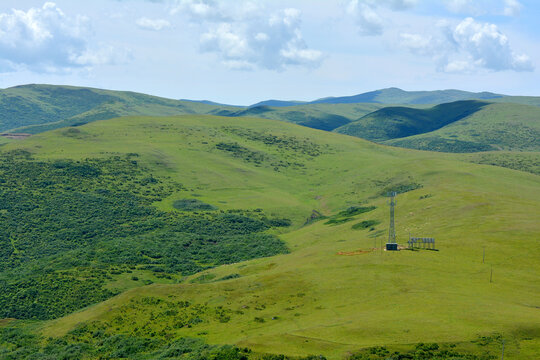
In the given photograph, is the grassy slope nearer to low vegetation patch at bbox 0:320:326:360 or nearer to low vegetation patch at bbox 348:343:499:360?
low vegetation patch at bbox 348:343:499:360

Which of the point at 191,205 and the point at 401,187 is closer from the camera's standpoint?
the point at 191,205

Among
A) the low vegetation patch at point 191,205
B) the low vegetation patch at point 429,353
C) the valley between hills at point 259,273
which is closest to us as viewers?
the low vegetation patch at point 429,353

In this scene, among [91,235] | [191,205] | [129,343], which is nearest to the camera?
[129,343]

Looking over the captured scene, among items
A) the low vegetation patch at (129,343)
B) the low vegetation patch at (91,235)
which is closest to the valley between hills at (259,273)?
the low vegetation patch at (129,343)

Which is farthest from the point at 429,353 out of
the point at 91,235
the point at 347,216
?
the point at 91,235

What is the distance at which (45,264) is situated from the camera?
115 metres

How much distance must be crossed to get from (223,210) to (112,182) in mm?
45115

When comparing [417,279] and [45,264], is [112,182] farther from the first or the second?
[417,279]

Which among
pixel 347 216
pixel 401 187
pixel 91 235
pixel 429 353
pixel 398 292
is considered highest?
pixel 429 353

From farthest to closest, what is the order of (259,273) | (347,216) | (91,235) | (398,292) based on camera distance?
(91,235) → (347,216) → (259,273) → (398,292)

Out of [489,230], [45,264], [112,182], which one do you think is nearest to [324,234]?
[489,230]

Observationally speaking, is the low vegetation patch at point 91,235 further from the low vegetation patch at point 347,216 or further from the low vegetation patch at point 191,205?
the low vegetation patch at point 347,216

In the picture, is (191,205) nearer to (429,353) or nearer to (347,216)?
(347,216)

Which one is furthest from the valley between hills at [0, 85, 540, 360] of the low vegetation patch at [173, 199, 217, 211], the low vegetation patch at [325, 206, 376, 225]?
the low vegetation patch at [325, 206, 376, 225]
